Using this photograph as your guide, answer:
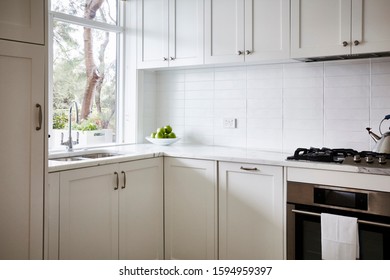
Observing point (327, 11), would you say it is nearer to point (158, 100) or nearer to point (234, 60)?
point (234, 60)

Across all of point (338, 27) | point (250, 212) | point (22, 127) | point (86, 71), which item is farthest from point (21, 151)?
point (338, 27)

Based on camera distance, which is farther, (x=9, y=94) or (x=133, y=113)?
(x=133, y=113)

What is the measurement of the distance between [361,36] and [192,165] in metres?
1.38

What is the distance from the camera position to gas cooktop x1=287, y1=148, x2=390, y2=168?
2.30 metres

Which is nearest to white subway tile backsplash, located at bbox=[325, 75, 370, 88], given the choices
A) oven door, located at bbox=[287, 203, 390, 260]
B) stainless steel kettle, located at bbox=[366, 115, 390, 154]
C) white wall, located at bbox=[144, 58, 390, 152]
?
white wall, located at bbox=[144, 58, 390, 152]

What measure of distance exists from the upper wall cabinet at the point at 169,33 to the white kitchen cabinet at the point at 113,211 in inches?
35.2

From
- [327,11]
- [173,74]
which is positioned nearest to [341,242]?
[327,11]

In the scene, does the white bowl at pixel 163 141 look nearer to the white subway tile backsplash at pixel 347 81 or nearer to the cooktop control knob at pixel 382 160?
the white subway tile backsplash at pixel 347 81

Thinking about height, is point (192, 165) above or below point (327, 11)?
below

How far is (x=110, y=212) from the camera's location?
262cm

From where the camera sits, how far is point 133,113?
3.64 metres

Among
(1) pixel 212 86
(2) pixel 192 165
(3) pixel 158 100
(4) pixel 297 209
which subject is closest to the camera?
(4) pixel 297 209

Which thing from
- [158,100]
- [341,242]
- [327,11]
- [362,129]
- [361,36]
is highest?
[327,11]

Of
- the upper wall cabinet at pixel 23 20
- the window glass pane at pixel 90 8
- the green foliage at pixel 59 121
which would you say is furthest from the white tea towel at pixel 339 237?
the window glass pane at pixel 90 8
